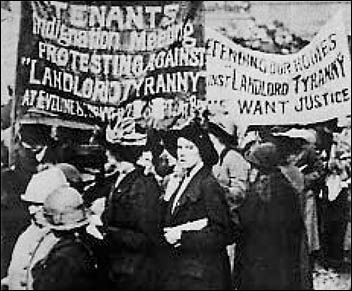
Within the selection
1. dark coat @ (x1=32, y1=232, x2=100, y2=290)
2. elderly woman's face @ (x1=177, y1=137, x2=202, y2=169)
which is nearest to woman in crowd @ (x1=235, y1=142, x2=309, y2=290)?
elderly woman's face @ (x1=177, y1=137, x2=202, y2=169)

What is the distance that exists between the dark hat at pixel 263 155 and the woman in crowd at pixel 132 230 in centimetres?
16

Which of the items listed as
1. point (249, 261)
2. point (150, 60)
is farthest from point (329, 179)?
point (150, 60)

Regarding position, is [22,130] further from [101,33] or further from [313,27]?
[313,27]

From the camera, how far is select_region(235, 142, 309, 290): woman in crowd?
1.29 m

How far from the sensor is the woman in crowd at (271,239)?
1.29m

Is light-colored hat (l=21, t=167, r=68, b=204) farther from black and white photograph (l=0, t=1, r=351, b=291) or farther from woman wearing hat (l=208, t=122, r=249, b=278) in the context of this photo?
woman wearing hat (l=208, t=122, r=249, b=278)

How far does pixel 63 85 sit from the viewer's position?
1.36 metres

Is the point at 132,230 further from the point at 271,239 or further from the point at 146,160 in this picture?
the point at 271,239

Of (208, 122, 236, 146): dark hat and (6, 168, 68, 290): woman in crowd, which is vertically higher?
(208, 122, 236, 146): dark hat

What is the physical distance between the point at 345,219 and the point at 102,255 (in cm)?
40

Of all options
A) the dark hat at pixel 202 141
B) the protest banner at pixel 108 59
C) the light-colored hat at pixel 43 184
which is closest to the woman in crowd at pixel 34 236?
the light-colored hat at pixel 43 184

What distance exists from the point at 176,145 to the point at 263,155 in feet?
0.47

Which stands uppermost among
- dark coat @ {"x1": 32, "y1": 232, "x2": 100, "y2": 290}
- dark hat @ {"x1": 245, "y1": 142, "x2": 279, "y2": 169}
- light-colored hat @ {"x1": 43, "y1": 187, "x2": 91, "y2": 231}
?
dark hat @ {"x1": 245, "y1": 142, "x2": 279, "y2": 169}

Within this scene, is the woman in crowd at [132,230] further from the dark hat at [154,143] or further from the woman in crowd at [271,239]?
the woman in crowd at [271,239]
